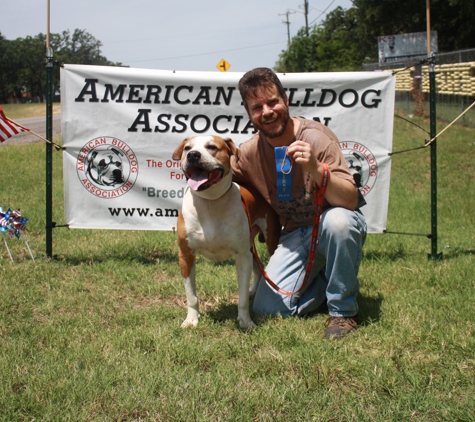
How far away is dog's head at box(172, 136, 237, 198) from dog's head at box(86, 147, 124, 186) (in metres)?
1.58

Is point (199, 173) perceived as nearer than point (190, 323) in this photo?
Yes

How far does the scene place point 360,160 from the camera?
505 cm

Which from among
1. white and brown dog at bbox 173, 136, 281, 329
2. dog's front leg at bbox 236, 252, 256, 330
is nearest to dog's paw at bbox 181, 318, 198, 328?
white and brown dog at bbox 173, 136, 281, 329

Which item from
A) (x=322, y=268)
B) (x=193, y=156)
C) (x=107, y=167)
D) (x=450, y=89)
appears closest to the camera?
(x=193, y=156)

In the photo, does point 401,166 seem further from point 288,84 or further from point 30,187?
point 30,187

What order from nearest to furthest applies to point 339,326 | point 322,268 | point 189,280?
point 339,326, point 189,280, point 322,268

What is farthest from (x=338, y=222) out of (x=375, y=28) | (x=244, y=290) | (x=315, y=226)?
(x=375, y=28)

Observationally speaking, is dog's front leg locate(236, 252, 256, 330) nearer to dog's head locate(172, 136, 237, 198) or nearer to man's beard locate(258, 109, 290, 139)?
dog's head locate(172, 136, 237, 198)

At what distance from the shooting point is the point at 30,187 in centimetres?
880

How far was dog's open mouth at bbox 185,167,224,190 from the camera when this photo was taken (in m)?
3.24

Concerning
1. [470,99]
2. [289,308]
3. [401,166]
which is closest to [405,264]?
[289,308]

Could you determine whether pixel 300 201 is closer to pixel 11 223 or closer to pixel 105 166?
pixel 105 166

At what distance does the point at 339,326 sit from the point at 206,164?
134cm

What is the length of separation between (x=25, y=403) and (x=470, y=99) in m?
12.0
